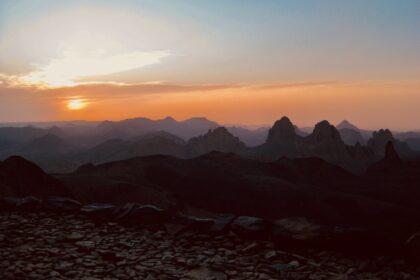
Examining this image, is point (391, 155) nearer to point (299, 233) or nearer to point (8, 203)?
point (299, 233)

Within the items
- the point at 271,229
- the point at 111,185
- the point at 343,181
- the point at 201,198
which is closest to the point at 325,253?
the point at 271,229

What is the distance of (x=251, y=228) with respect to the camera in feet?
34.1

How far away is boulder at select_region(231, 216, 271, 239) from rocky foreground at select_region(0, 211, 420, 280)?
0.67ft

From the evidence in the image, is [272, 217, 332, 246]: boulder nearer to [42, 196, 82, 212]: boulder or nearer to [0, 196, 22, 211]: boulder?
[42, 196, 82, 212]: boulder

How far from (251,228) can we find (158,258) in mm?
2520

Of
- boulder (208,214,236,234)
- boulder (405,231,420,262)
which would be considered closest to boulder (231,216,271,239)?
boulder (208,214,236,234)

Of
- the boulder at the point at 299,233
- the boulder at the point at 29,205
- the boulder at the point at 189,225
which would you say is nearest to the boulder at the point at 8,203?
the boulder at the point at 29,205

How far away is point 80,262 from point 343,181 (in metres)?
135

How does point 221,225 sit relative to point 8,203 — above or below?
below

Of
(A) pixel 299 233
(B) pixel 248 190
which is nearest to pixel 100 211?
(A) pixel 299 233

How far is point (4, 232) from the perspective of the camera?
10625 mm

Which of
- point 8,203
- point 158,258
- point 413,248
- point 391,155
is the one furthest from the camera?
point 391,155

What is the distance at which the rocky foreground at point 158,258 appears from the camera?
323 inches

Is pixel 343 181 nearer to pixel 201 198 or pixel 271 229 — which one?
pixel 201 198
